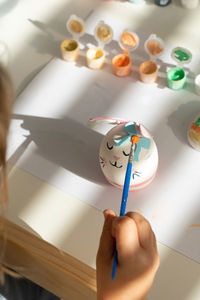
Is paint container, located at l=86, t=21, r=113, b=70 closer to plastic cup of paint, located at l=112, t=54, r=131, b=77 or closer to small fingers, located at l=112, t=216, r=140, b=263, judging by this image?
plastic cup of paint, located at l=112, t=54, r=131, b=77

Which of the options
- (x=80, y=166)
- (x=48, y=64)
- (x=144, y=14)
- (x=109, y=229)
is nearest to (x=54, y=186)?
(x=80, y=166)

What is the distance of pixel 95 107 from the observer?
778mm

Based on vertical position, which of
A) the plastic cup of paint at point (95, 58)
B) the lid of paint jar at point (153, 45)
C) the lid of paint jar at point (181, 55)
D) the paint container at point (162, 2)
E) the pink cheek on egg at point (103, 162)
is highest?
the paint container at point (162, 2)

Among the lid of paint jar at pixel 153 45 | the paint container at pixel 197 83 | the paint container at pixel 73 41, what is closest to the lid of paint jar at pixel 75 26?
the paint container at pixel 73 41

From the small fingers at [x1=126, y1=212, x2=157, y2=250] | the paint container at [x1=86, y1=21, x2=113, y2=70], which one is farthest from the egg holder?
the small fingers at [x1=126, y1=212, x2=157, y2=250]

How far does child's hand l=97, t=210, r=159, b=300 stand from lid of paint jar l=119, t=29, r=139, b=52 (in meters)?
0.40

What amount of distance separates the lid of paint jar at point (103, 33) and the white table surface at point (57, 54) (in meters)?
0.07

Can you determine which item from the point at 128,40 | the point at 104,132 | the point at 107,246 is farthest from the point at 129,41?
the point at 107,246

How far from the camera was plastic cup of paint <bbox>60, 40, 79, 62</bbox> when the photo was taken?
83 centimetres

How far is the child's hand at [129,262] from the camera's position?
54 cm

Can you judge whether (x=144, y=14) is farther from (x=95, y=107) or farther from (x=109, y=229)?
(x=109, y=229)

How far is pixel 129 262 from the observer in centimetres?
54

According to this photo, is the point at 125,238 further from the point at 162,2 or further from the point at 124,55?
the point at 162,2

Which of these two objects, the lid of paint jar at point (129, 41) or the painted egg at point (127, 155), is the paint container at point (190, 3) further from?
the painted egg at point (127, 155)
